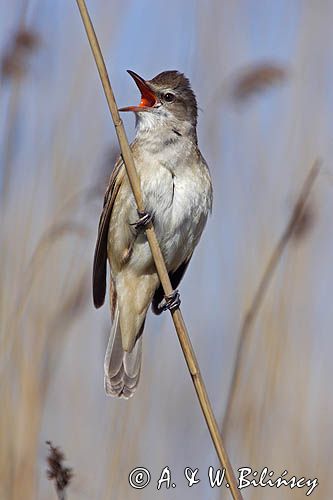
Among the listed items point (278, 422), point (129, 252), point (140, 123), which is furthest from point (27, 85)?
point (278, 422)

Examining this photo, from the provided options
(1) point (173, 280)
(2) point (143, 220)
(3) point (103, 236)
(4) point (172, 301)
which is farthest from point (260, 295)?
(1) point (173, 280)

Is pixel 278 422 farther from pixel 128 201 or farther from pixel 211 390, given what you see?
pixel 128 201

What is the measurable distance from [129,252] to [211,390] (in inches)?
28.8

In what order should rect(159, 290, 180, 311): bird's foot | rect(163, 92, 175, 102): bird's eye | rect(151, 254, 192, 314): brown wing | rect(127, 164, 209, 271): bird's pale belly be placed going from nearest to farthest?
rect(159, 290, 180, 311): bird's foot
rect(127, 164, 209, 271): bird's pale belly
rect(163, 92, 175, 102): bird's eye
rect(151, 254, 192, 314): brown wing

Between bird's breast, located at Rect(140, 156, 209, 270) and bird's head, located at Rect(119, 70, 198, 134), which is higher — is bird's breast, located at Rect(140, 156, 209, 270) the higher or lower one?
the lower one

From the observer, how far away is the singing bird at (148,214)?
311 cm

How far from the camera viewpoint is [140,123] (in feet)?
10.4

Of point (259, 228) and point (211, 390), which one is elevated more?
point (259, 228)

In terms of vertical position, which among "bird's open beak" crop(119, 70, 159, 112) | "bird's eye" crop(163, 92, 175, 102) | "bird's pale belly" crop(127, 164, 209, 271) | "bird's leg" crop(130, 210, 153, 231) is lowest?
"bird's leg" crop(130, 210, 153, 231)

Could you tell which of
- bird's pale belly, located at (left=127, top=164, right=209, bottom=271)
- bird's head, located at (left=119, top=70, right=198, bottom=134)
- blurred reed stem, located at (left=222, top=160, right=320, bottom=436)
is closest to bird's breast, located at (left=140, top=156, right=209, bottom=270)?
bird's pale belly, located at (left=127, top=164, right=209, bottom=271)

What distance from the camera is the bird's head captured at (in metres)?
3.16

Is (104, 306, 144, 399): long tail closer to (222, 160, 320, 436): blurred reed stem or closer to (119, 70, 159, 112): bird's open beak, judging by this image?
(222, 160, 320, 436): blurred reed stem

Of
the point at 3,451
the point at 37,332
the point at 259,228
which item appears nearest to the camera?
the point at 3,451

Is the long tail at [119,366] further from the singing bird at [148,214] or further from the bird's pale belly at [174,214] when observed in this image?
the bird's pale belly at [174,214]
